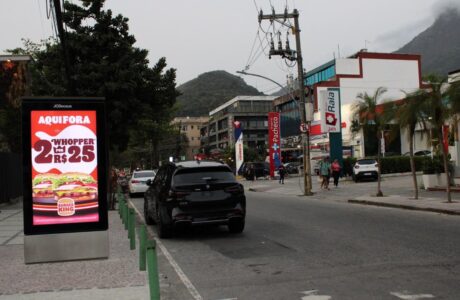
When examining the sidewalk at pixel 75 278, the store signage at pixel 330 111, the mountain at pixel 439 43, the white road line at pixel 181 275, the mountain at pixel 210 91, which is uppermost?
the mountain at pixel 439 43

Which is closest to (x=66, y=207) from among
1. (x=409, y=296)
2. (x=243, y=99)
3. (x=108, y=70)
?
(x=409, y=296)

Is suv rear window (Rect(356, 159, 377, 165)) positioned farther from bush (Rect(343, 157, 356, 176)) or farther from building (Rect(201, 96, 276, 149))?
building (Rect(201, 96, 276, 149))

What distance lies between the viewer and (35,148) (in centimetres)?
901

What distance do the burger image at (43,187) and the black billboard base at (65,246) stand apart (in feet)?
2.07

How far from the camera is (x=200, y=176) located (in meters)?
12.1

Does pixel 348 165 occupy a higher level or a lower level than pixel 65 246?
higher

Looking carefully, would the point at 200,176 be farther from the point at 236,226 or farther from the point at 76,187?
the point at 76,187

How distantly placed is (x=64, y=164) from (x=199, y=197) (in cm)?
349

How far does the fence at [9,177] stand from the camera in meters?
22.8

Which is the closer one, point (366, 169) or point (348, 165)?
point (366, 169)

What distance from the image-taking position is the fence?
899 inches

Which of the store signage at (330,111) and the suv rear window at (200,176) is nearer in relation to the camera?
the suv rear window at (200,176)

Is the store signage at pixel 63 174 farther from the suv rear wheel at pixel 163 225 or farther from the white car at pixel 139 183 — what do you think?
the white car at pixel 139 183

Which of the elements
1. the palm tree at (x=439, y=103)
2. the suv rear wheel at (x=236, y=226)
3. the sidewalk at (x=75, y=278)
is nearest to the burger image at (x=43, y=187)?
the sidewalk at (x=75, y=278)
